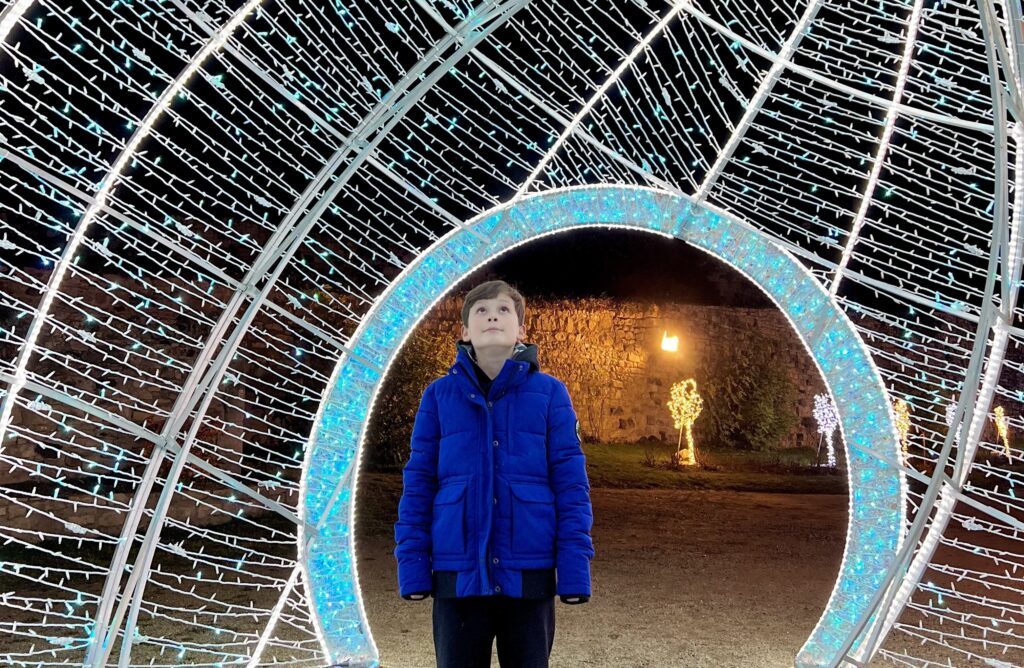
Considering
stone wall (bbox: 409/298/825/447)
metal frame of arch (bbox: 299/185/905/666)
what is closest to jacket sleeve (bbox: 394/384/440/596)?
metal frame of arch (bbox: 299/185/905/666)

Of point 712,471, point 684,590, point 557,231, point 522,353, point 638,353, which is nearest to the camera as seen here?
point 522,353

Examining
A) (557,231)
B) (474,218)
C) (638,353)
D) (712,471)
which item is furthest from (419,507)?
(638,353)

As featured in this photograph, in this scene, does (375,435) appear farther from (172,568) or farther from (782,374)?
(782,374)

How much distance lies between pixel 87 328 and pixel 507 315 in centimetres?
656

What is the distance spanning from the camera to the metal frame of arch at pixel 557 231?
318 centimetres

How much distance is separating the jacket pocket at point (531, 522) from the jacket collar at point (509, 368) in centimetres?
24

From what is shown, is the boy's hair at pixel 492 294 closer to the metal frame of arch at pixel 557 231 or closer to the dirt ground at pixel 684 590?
the metal frame of arch at pixel 557 231

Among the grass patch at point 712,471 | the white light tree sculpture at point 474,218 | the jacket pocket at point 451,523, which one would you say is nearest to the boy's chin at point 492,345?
the jacket pocket at point 451,523

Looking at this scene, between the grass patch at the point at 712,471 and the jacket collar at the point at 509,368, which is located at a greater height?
the jacket collar at the point at 509,368

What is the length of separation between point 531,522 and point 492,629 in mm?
289

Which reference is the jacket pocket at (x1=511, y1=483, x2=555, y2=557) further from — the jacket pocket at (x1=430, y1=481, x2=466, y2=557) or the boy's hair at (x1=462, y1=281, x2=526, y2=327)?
the boy's hair at (x1=462, y1=281, x2=526, y2=327)

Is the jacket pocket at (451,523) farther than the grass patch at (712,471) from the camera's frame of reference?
No

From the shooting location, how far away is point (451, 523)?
192 centimetres

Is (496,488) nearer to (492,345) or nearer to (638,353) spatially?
(492,345)
